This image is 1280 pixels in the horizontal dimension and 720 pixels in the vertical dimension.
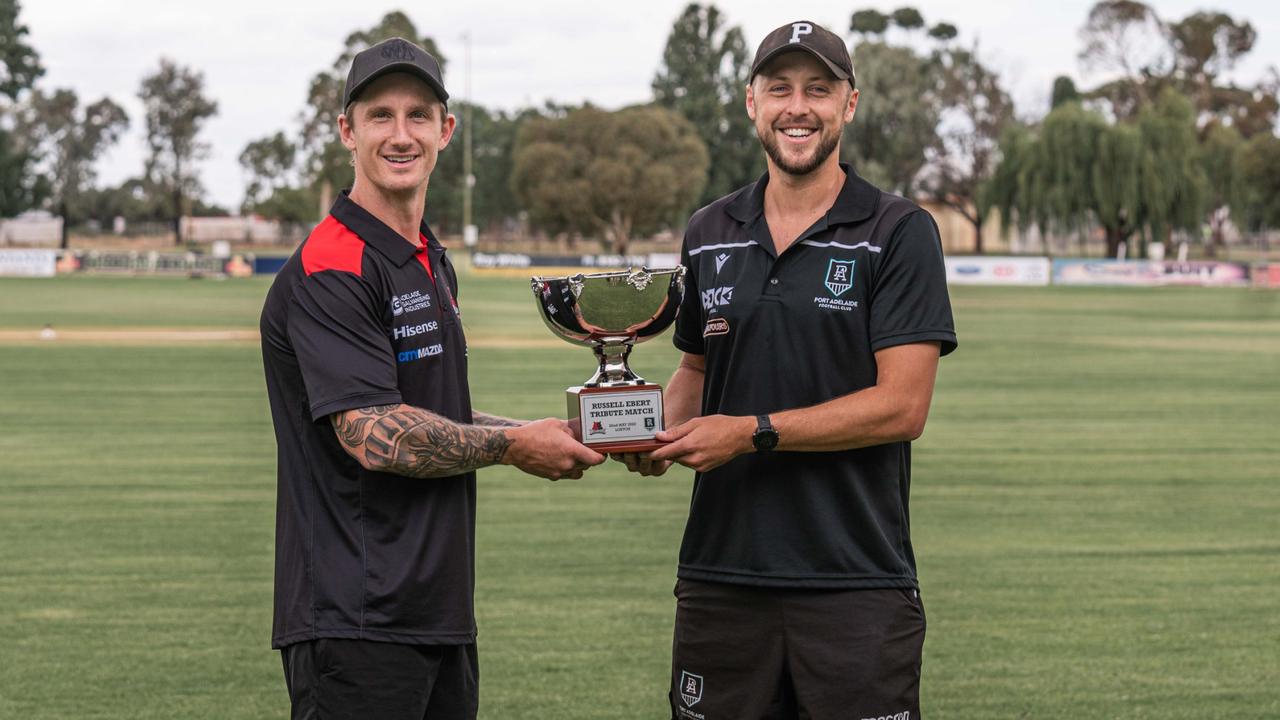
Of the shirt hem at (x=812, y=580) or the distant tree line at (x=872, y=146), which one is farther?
the distant tree line at (x=872, y=146)

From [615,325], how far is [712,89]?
103 meters

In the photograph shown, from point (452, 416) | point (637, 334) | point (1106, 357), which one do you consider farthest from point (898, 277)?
point (1106, 357)

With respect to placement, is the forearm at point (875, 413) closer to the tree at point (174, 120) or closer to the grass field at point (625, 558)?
the grass field at point (625, 558)

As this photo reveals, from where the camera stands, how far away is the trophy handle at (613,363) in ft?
13.6

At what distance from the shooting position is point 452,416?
3.82m

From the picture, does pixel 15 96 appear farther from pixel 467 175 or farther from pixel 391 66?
pixel 391 66

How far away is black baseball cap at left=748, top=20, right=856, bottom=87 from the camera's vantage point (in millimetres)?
4012

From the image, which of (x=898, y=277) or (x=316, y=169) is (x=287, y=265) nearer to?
(x=898, y=277)

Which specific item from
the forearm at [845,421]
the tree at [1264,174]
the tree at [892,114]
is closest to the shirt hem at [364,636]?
the forearm at [845,421]

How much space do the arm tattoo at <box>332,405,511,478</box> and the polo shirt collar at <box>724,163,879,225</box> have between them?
989mm

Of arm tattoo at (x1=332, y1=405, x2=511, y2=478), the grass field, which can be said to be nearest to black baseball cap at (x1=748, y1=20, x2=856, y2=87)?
arm tattoo at (x1=332, y1=405, x2=511, y2=478)

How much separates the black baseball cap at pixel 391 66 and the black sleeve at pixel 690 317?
0.81 m

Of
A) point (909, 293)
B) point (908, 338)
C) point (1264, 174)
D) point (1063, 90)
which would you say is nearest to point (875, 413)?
point (908, 338)

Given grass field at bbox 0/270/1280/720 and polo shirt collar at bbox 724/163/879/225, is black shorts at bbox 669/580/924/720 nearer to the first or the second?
polo shirt collar at bbox 724/163/879/225
